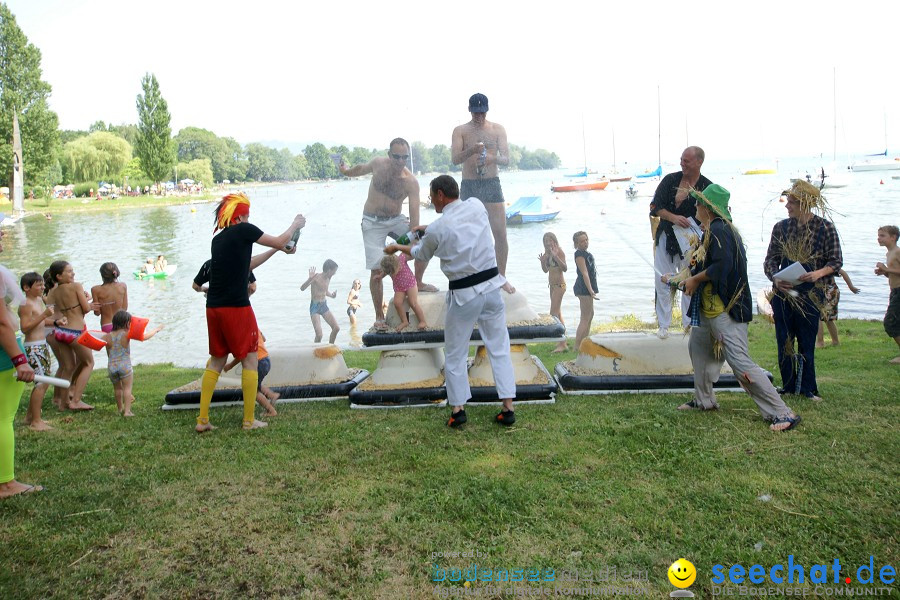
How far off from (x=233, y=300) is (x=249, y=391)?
31.8 inches

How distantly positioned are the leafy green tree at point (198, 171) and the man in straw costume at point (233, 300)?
6313 cm

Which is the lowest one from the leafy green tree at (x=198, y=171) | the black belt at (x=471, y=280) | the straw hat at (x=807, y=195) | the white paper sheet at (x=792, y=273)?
the white paper sheet at (x=792, y=273)

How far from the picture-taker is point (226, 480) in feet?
15.4

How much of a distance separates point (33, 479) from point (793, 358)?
21.0 feet

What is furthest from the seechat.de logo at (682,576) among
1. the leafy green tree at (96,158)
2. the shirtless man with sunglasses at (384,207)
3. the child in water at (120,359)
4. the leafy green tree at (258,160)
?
the leafy green tree at (96,158)

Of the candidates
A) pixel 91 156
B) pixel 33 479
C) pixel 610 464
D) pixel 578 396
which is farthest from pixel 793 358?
pixel 91 156

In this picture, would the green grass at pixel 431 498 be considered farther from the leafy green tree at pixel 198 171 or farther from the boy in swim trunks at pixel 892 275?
the leafy green tree at pixel 198 171

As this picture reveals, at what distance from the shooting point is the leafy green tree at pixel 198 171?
213 ft

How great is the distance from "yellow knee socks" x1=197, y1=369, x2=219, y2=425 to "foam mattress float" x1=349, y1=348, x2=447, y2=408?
1.38 m

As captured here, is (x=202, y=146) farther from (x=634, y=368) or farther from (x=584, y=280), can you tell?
(x=634, y=368)

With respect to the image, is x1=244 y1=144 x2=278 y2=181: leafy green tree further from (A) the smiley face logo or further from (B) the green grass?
(A) the smiley face logo

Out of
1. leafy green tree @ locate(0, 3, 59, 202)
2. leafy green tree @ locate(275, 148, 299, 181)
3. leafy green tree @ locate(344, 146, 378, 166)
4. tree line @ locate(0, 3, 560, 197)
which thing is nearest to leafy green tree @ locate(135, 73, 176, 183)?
tree line @ locate(0, 3, 560, 197)

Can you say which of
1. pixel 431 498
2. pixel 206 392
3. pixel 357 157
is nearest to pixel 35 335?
pixel 206 392

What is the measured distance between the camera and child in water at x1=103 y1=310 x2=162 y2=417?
6.67m
